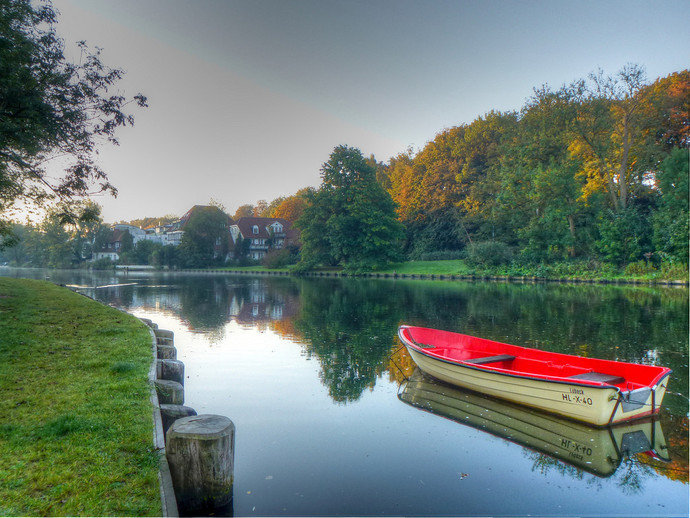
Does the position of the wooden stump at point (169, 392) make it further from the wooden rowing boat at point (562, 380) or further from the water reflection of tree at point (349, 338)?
the wooden rowing boat at point (562, 380)

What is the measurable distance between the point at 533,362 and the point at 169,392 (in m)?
7.04

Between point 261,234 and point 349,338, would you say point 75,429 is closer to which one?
point 349,338

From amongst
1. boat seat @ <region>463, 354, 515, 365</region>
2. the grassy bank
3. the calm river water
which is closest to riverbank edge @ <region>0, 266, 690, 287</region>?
the calm river water

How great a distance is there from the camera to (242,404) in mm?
8227

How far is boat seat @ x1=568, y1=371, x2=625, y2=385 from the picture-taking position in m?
7.27

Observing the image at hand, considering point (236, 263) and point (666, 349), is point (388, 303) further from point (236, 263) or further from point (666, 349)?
point (236, 263)

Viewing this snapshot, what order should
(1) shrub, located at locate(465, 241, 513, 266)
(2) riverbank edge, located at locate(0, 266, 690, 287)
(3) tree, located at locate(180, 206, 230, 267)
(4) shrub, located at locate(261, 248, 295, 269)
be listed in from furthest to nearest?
(3) tree, located at locate(180, 206, 230, 267)
(4) shrub, located at locate(261, 248, 295, 269)
(1) shrub, located at locate(465, 241, 513, 266)
(2) riverbank edge, located at locate(0, 266, 690, 287)

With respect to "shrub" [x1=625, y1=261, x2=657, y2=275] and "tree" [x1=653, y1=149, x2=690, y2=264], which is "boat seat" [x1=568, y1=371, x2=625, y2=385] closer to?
"tree" [x1=653, y1=149, x2=690, y2=264]

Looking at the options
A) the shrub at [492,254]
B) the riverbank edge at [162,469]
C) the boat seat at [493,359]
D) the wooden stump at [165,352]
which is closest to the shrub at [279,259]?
the shrub at [492,254]

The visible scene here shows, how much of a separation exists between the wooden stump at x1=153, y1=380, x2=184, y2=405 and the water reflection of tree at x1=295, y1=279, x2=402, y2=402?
302cm

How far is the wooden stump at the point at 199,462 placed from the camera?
4.32 meters

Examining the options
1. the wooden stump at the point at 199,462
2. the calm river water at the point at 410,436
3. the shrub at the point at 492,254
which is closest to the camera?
the wooden stump at the point at 199,462

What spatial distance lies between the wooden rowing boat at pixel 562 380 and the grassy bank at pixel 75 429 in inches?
229

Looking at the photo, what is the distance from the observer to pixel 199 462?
436 cm
